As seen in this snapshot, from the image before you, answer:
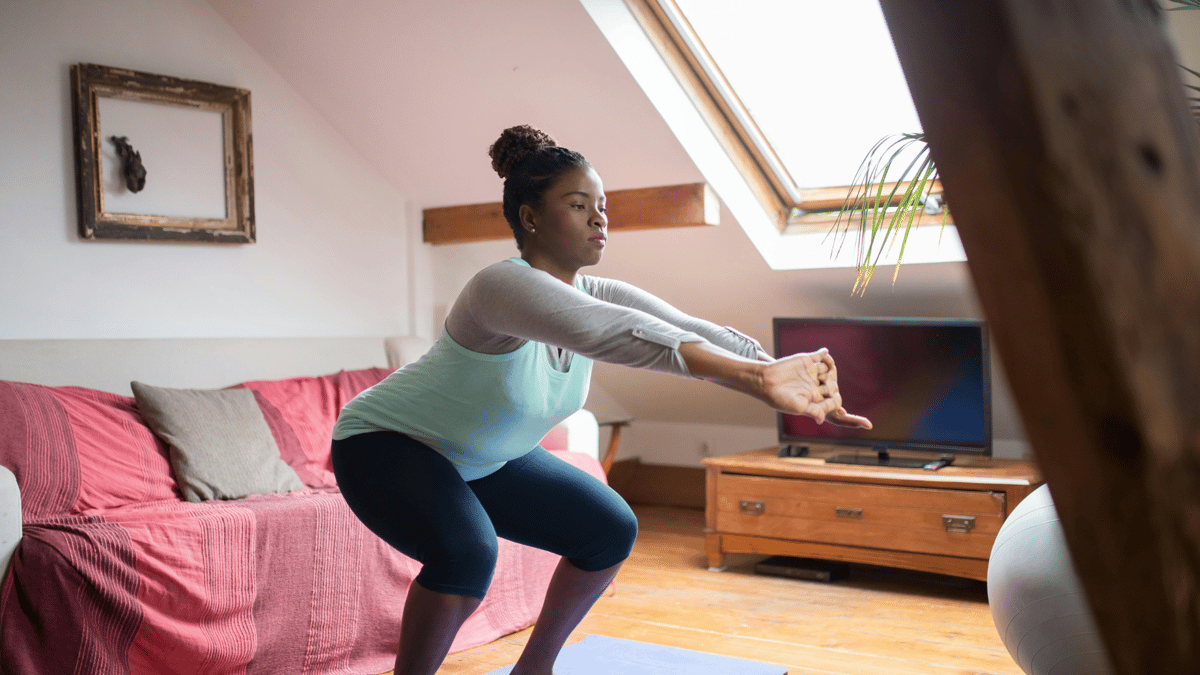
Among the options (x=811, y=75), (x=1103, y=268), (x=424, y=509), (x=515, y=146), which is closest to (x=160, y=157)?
(x=515, y=146)

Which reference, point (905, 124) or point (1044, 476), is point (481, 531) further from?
point (905, 124)

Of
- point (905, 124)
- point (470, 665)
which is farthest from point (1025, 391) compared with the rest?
point (905, 124)

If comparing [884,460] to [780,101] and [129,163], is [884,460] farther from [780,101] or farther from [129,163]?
[129,163]

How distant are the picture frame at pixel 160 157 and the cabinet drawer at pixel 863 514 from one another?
6.88 ft

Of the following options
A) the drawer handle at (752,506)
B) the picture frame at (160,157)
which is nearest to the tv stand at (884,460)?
the drawer handle at (752,506)

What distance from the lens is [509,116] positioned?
3582 mm

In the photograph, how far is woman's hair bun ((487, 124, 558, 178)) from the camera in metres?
1.79

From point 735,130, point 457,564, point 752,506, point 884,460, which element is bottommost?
point 752,506

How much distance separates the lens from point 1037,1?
0.74 meters

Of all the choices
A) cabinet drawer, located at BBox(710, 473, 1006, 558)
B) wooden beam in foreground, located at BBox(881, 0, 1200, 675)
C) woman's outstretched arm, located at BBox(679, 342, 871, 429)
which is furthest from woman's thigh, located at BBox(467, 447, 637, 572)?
cabinet drawer, located at BBox(710, 473, 1006, 558)

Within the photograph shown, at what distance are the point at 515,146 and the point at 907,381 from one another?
2271mm

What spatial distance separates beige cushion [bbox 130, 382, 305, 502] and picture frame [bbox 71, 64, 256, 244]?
2.18 feet

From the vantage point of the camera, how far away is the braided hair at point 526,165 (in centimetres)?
173

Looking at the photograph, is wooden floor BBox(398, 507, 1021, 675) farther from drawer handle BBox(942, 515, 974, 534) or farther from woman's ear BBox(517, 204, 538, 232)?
woman's ear BBox(517, 204, 538, 232)
